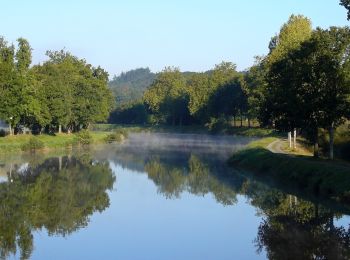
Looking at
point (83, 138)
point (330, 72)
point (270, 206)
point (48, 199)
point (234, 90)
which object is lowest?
point (270, 206)

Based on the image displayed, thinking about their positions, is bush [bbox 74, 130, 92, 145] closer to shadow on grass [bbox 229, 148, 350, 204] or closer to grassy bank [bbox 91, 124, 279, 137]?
grassy bank [bbox 91, 124, 279, 137]

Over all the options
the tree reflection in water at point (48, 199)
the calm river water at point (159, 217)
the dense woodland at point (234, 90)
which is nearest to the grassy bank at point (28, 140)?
the dense woodland at point (234, 90)

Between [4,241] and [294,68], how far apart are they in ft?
117

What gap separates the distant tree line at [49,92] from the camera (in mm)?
93944

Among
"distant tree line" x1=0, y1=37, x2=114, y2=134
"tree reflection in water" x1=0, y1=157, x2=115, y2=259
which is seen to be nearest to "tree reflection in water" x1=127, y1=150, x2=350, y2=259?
"tree reflection in water" x1=0, y1=157, x2=115, y2=259

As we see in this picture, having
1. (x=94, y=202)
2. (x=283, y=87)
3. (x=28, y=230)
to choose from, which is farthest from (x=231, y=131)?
(x=28, y=230)

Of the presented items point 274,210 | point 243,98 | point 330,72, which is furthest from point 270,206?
point 243,98

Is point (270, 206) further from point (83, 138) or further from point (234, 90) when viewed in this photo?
point (234, 90)

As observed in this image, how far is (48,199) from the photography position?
147 ft

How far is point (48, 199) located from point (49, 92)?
68.2 meters

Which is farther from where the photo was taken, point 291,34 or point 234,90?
point 234,90

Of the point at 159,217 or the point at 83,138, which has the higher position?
the point at 83,138

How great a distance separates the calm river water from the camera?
28672mm

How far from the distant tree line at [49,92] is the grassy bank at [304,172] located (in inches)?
1623
